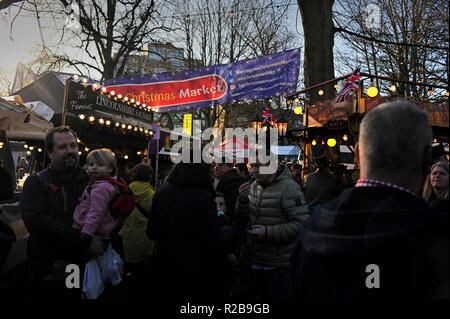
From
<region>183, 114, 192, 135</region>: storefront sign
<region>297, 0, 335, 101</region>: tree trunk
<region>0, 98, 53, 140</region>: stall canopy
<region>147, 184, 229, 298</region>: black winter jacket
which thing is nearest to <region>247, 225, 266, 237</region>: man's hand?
<region>147, 184, 229, 298</region>: black winter jacket

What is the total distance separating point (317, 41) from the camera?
711 centimetres

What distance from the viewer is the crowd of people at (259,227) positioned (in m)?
0.98

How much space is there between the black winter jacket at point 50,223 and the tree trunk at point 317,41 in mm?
6387

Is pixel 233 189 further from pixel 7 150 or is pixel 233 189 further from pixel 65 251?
pixel 7 150

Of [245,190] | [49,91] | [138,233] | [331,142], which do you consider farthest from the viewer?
[49,91]

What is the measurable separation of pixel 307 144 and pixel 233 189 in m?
5.32

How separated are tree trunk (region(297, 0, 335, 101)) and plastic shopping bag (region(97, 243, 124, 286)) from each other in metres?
6.25

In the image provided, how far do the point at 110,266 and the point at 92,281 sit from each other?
0.68 ft

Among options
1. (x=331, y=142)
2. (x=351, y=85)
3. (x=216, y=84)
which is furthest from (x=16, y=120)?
(x=331, y=142)

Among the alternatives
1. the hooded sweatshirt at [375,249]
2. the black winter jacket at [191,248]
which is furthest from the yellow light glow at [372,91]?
the hooded sweatshirt at [375,249]

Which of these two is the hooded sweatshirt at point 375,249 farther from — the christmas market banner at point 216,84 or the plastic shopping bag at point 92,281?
the christmas market banner at point 216,84

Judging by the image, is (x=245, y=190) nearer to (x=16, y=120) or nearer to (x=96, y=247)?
(x=96, y=247)
